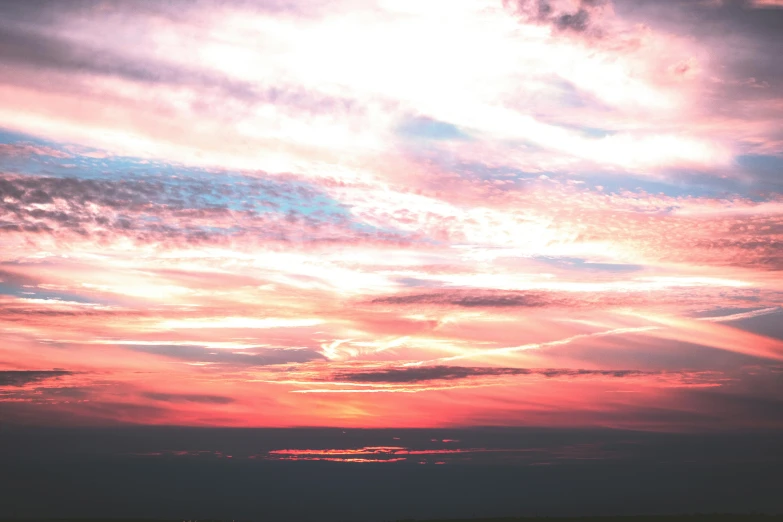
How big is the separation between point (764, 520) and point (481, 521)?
4576 centimetres

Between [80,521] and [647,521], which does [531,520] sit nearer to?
[647,521]

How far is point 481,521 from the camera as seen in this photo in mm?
83812

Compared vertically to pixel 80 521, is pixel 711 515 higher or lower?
lower

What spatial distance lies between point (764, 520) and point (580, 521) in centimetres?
2990

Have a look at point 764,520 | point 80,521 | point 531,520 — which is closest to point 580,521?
point 531,520

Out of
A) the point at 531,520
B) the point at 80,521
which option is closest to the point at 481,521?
the point at 531,520

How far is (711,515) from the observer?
297ft

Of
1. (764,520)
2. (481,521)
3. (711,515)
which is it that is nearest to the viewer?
(764,520)

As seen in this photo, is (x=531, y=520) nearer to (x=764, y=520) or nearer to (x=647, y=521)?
(x=647, y=521)

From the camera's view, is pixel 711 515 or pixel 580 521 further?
pixel 711 515

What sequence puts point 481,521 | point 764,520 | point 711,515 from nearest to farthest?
point 764,520
point 481,521
point 711,515

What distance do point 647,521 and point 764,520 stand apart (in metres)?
18.2

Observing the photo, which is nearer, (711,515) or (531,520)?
(531,520)

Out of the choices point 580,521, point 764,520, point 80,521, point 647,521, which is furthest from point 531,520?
point 80,521
